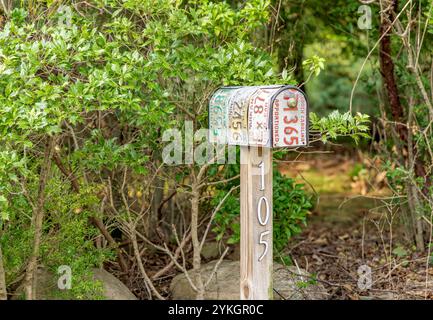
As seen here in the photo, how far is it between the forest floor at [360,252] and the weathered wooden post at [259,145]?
1.08 metres

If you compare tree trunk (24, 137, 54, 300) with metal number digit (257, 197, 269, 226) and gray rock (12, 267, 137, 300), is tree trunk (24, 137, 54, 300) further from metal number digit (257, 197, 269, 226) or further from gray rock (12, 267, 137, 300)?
metal number digit (257, 197, 269, 226)

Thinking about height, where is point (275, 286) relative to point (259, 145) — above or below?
below

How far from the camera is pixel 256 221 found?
167 inches

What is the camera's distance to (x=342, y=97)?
43.9ft

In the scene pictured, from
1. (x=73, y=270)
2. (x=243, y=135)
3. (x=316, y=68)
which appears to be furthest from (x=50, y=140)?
(x=316, y=68)

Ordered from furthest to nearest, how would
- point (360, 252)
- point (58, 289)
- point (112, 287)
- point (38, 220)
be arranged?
point (360, 252), point (112, 287), point (58, 289), point (38, 220)

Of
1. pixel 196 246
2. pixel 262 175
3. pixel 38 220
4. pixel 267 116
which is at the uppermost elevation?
pixel 267 116

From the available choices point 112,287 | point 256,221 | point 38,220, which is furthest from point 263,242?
point 112,287

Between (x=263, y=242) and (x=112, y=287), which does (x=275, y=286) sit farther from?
(x=263, y=242)

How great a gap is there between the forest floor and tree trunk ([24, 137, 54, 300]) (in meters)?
1.77

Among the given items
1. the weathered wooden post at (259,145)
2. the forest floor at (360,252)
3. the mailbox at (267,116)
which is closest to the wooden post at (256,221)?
the weathered wooden post at (259,145)

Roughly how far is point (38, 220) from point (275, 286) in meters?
2.08

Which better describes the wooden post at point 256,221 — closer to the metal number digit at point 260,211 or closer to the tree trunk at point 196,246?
the metal number digit at point 260,211
